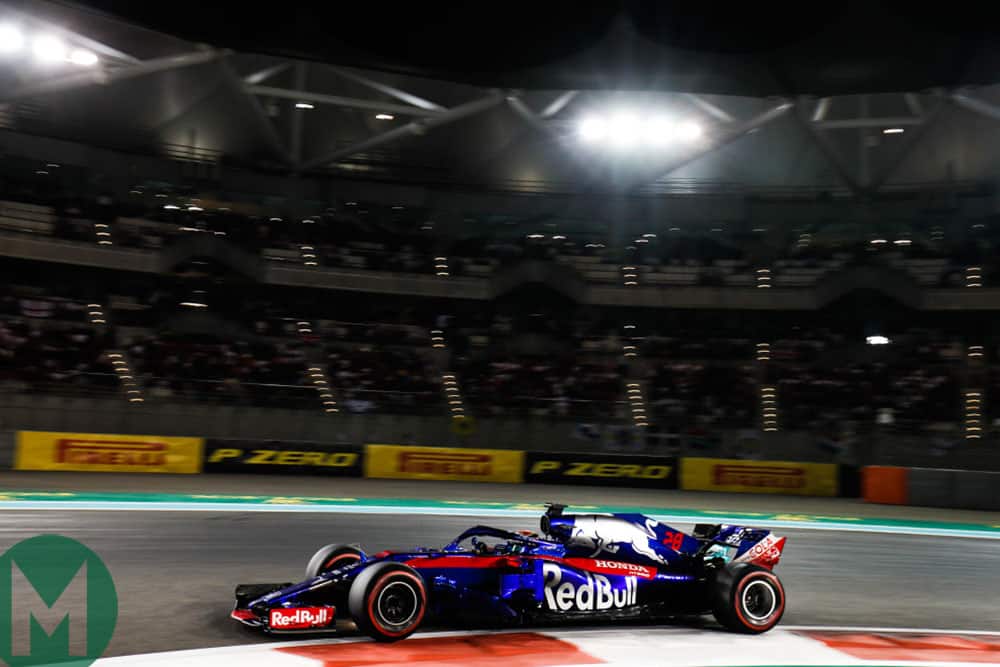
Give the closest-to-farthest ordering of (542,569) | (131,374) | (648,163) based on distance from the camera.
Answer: (542,569), (131,374), (648,163)

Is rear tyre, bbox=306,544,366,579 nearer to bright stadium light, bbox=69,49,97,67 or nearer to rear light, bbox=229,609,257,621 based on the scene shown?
rear light, bbox=229,609,257,621

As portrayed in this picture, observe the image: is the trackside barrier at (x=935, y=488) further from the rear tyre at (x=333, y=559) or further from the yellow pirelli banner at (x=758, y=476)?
the rear tyre at (x=333, y=559)

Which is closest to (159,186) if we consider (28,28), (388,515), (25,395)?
(28,28)

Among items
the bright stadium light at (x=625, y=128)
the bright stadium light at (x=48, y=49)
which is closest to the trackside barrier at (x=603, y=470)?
the bright stadium light at (x=625, y=128)

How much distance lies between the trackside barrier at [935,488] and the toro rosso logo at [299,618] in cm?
1891

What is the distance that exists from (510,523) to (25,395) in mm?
14053

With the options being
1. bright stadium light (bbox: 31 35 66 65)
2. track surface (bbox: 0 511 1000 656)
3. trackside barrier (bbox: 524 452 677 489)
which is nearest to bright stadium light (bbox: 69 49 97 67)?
bright stadium light (bbox: 31 35 66 65)

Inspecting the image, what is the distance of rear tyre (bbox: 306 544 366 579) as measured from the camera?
7508mm

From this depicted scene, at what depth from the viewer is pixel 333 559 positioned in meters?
7.55

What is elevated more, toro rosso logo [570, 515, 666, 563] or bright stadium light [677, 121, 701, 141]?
bright stadium light [677, 121, 701, 141]

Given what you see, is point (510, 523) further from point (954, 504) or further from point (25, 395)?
point (25, 395)

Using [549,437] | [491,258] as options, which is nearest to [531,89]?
[491,258]

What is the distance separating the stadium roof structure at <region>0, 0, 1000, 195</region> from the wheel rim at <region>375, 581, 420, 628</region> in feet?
71.4

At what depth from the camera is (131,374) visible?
84.6 ft
